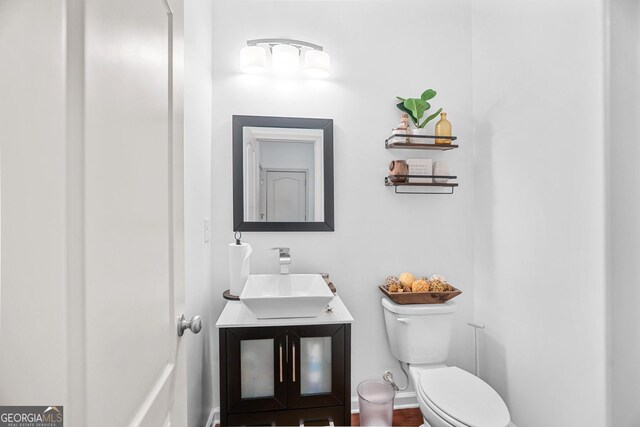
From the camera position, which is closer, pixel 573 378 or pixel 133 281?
pixel 133 281

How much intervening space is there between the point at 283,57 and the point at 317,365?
167 cm

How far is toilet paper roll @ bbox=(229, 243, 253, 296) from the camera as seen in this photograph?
5.31 feet

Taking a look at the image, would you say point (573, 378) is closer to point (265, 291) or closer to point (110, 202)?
point (265, 291)

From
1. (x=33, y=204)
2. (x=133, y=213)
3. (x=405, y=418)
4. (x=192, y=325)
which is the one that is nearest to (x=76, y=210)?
(x=33, y=204)

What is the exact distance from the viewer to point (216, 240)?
1812 mm

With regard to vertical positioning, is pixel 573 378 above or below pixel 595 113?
below

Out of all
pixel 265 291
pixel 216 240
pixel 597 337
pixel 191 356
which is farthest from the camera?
pixel 216 240

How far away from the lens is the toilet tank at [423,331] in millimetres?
1681

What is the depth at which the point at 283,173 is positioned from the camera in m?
1.87

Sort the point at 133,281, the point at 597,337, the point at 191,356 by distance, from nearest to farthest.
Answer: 1. the point at 133,281
2. the point at 597,337
3. the point at 191,356

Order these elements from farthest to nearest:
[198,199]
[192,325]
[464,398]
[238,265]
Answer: [238,265] → [198,199] → [464,398] → [192,325]

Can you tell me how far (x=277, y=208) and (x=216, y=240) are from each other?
0.40m

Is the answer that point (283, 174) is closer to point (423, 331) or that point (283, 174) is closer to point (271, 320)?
point (271, 320)

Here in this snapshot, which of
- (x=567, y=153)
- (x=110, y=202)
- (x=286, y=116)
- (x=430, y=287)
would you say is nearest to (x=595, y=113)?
(x=567, y=153)
